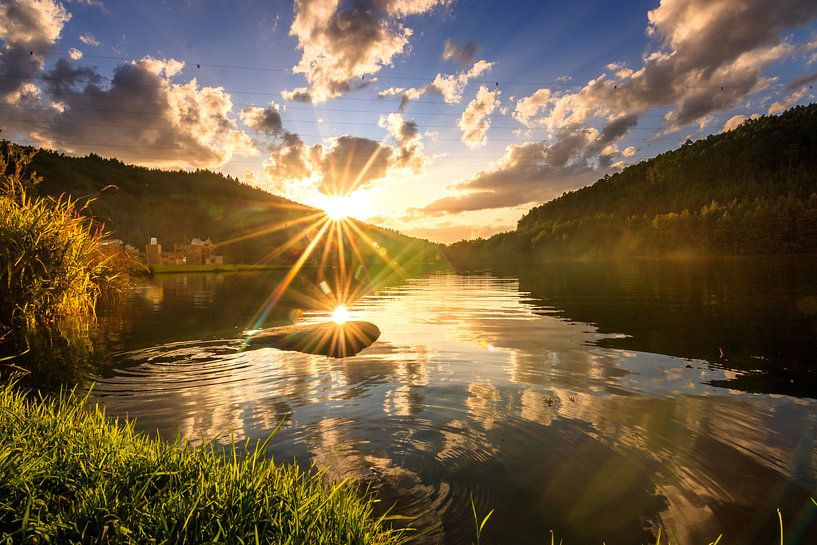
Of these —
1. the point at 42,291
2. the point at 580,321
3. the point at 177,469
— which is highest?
the point at 42,291

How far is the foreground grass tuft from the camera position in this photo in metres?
3.22

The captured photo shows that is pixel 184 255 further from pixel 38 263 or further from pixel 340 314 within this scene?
pixel 38 263

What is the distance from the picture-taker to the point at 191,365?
40.2 feet

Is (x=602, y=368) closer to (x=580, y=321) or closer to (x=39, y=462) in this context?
(x=580, y=321)

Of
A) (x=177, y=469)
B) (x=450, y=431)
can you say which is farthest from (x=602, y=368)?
A: (x=177, y=469)

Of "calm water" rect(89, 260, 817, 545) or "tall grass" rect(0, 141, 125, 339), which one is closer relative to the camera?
"calm water" rect(89, 260, 817, 545)

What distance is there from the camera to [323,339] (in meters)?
15.6

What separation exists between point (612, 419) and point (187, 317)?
20639 mm

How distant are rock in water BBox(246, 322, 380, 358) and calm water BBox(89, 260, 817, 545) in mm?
733

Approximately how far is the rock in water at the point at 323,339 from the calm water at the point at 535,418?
733 millimetres

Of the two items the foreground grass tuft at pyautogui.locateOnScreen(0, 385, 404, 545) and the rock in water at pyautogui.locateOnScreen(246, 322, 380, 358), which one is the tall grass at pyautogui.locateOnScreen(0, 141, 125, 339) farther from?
the foreground grass tuft at pyautogui.locateOnScreen(0, 385, 404, 545)

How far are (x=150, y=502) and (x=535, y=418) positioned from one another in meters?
6.52

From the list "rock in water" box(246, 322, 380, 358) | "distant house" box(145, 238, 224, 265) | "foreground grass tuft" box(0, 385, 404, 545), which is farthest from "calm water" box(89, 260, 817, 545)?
"distant house" box(145, 238, 224, 265)

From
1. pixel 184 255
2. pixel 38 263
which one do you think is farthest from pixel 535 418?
pixel 184 255
